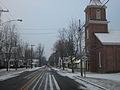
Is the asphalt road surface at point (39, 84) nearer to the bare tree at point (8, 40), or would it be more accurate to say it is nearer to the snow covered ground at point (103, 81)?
the snow covered ground at point (103, 81)

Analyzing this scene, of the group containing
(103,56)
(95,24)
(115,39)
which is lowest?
(103,56)

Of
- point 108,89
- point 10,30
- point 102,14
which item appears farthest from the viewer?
point 10,30

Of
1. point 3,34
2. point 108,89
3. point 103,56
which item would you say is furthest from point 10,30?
point 108,89

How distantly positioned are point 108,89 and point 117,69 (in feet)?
113

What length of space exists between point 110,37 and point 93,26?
5.16 m

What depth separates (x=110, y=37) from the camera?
55.6 meters

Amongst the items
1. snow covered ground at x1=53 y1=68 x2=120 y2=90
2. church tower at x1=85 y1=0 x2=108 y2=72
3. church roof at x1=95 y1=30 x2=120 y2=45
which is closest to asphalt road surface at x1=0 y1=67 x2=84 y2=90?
snow covered ground at x1=53 y1=68 x2=120 y2=90

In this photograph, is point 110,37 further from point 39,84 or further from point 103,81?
point 39,84

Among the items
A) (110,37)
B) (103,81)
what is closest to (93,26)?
(110,37)

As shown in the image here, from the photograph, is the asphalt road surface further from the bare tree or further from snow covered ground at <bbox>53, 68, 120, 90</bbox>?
the bare tree

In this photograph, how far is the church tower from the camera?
2286 inches

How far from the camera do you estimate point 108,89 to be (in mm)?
18391

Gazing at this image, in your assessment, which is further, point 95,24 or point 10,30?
point 10,30

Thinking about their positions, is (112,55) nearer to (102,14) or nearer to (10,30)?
(102,14)
